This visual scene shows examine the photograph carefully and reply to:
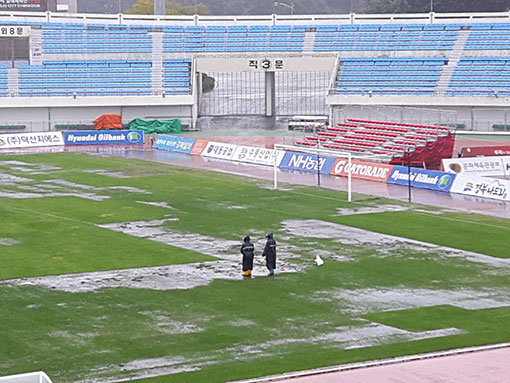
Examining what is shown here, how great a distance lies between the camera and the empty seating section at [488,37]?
82.4m

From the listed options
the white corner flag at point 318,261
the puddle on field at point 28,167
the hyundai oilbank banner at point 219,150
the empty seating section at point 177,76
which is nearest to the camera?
the white corner flag at point 318,261

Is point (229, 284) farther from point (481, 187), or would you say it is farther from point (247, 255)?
point (481, 187)

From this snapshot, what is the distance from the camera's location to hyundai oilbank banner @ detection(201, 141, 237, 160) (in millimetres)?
68812

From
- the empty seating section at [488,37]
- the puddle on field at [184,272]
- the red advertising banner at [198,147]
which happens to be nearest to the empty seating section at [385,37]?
the empty seating section at [488,37]

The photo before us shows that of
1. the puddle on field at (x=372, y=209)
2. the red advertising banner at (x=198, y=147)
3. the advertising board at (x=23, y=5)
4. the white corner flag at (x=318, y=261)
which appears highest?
the advertising board at (x=23, y=5)

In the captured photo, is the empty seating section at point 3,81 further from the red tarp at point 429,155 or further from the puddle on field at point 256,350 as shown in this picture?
the puddle on field at point 256,350

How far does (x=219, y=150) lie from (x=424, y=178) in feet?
61.2

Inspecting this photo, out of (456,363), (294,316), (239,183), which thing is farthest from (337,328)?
(239,183)

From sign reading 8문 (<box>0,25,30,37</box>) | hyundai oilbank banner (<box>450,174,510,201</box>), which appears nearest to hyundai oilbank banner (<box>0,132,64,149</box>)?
sign reading 8문 (<box>0,25,30,37</box>)

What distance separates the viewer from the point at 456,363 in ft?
79.5

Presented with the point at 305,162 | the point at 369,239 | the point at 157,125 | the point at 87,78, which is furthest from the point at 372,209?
the point at 87,78

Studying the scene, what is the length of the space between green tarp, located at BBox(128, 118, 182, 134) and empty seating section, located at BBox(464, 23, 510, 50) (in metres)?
24.4

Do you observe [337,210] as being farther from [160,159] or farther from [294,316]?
[160,159]

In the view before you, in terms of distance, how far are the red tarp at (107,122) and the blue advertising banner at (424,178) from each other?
107 ft
